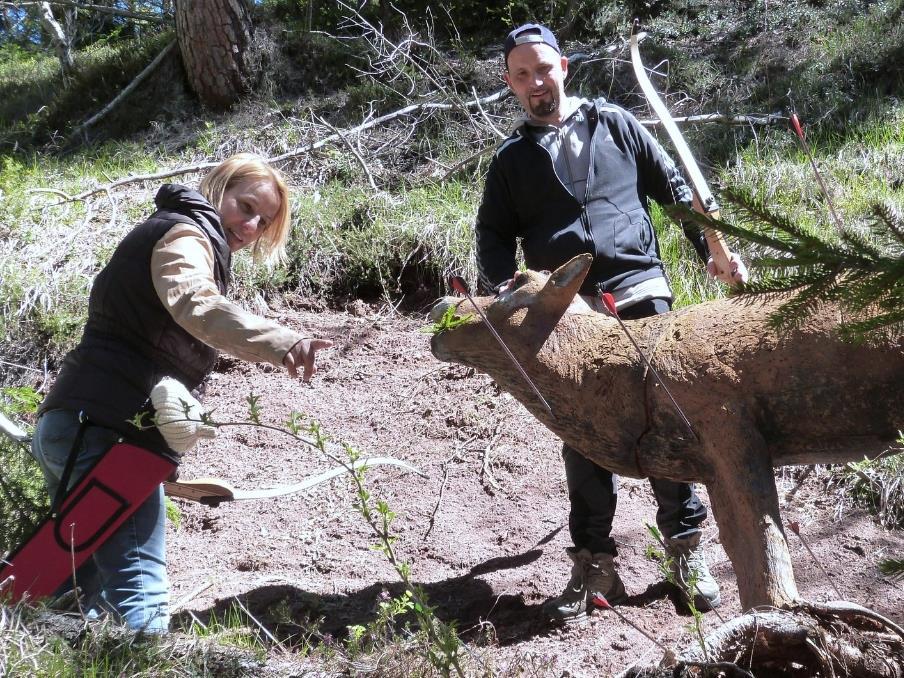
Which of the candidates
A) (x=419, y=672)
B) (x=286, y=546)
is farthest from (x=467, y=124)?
(x=419, y=672)

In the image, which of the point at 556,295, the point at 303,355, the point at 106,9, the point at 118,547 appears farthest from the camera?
the point at 106,9

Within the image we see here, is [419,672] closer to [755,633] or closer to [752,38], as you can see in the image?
[755,633]

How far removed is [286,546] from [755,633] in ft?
9.97

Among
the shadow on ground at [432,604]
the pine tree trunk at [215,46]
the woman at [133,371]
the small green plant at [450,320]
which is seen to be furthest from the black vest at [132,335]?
the pine tree trunk at [215,46]

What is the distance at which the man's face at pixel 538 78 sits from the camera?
3.37 m

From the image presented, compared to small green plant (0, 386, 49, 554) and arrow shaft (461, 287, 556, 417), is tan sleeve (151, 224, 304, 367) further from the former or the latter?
small green plant (0, 386, 49, 554)

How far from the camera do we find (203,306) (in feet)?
8.14

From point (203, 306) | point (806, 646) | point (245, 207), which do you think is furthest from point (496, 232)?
point (806, 646)

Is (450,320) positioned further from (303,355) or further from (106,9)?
(106,9)

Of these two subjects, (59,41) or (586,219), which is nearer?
(586,219)

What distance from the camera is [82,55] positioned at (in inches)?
436

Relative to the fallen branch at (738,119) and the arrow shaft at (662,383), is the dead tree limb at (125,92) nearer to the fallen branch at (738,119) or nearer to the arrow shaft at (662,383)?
the fallen branch at (738,119)

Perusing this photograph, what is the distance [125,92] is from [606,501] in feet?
25.7

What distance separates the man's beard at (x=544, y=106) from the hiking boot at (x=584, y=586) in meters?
1.79
